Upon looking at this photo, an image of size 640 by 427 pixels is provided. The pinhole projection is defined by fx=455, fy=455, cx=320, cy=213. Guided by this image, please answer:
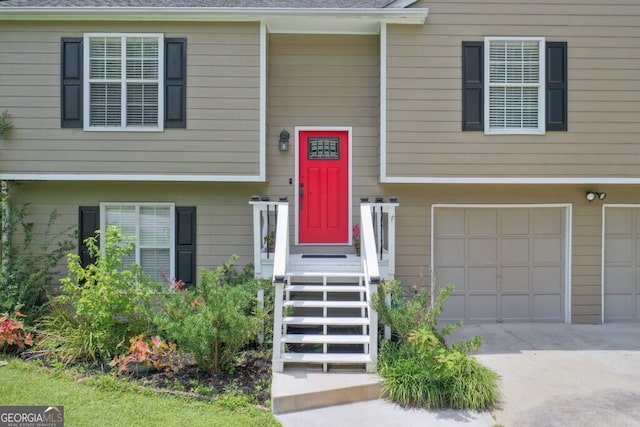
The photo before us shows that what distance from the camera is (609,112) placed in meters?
6.88

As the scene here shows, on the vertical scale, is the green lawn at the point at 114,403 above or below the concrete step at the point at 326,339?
below

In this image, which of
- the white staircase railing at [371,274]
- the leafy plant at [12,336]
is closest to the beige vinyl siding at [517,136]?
the white staircase railing at [371,274]

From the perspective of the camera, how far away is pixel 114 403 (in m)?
4.41

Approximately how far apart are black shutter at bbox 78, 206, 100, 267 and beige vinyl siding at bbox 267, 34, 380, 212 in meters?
2.77

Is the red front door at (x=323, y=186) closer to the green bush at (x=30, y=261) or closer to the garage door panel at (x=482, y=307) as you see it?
the garage door panel at (x=482, y=307)

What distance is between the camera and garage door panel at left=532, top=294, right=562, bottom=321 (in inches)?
296

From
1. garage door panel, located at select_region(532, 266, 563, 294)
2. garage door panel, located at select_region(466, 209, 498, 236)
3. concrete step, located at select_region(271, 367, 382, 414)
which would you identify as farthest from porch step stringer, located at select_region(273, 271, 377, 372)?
garage door panel, located at select_region(532, 266, 563, 294)

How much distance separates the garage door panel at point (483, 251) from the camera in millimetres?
7527

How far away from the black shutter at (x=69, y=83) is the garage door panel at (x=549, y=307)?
7.82 m

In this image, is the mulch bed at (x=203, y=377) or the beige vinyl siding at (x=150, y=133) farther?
the beige vinyl siding at (x=150, y=133)

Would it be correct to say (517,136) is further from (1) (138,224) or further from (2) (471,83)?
(1) (138,224)

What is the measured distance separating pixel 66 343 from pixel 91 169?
8.47ft

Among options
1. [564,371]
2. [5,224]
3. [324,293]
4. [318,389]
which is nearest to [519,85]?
[564,371]

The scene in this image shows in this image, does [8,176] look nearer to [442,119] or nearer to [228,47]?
[228,47]
